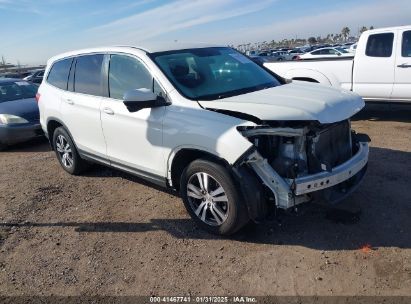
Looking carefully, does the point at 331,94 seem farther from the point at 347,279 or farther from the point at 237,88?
the point at 347,279

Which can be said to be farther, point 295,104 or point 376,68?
point 376,68

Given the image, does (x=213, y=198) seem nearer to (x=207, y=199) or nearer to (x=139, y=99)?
(x=207, y=199)

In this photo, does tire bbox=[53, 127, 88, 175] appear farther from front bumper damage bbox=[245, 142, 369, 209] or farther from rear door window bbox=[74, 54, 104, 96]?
front bumper damage bbox=[245, 142, 369, 209]

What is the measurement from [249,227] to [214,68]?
1.85 metres

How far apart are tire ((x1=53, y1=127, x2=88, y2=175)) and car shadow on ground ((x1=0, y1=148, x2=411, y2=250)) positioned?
149 cm

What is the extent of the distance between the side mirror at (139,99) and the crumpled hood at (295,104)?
1.63ft

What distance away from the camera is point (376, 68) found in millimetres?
8461

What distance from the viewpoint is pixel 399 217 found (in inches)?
167

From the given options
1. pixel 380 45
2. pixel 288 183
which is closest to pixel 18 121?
pixel 288 183

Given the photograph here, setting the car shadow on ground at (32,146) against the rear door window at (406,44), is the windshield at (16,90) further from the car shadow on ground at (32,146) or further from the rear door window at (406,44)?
the rear door window at (406,44)

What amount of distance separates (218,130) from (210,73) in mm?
1127

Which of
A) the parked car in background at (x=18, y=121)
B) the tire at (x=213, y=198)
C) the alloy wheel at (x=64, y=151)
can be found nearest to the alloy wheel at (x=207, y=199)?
the tire at (x=213, y=198)

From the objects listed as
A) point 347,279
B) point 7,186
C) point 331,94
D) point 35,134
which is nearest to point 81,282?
point 347,279

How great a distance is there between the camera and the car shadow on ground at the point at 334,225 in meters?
3.91
